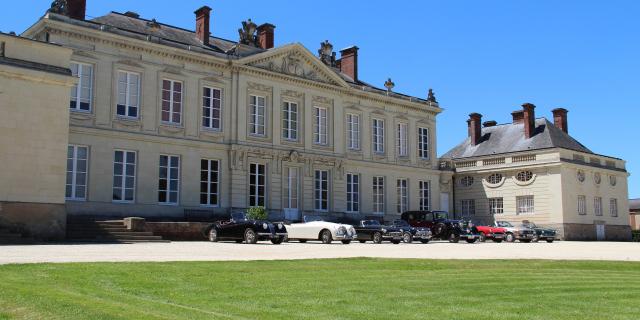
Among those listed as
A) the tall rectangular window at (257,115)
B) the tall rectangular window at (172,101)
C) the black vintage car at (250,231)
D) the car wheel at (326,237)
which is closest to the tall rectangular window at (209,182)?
the tall rectangular window at (172,101)

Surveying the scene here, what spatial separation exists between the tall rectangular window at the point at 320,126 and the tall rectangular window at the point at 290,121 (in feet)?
4.77

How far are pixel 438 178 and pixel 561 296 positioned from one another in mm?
37756

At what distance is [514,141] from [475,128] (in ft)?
14.2

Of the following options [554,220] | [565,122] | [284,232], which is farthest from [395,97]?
[284,232]

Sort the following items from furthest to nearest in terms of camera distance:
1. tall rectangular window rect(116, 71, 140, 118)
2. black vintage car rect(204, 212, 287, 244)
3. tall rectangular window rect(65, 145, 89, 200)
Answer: tall rectangular window rect(116, 71, 140, 118) → tall rectangular window rect(65, 145, 89, 200) → black vintage car rect(204, 212, 287, 244)

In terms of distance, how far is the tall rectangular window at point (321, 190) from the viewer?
38.5m

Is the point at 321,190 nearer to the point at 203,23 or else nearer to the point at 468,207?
the point at 203,23

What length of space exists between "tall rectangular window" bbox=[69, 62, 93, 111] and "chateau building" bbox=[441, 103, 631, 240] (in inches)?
1082

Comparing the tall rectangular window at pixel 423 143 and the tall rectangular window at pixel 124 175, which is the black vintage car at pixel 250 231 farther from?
the tall rectangular window at pixel 423 143

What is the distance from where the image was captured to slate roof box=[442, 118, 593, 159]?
4848 cm

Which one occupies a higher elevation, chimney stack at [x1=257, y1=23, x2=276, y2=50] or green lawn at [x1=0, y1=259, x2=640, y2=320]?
chimney stack at [x1=257, y1=23, x2=276, y2=50]

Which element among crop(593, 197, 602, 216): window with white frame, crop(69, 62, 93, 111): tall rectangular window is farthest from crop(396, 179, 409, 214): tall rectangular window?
crop(69, 62, 93, 111): tall rectangular window

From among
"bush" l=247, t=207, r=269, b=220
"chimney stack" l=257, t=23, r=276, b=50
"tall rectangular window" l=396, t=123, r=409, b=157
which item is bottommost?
"bush" l=247, t=207, r=269, b=220

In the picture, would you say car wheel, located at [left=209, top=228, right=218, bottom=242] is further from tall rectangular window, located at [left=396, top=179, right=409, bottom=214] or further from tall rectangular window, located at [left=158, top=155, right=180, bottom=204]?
tall rectangular window, located at [left=396, top=179, right=409, bottom=214]
